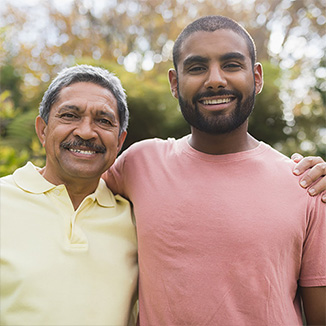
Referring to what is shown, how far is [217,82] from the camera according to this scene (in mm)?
2053

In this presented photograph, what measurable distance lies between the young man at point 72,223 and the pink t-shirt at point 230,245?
0.17 m

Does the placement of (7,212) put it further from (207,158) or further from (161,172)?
(207,158)

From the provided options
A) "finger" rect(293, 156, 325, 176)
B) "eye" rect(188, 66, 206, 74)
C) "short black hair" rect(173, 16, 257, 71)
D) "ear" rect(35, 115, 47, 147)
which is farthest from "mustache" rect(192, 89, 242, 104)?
"ear" rect(35, 115, 47, 147)

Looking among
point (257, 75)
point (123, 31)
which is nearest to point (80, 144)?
point (257, 75)

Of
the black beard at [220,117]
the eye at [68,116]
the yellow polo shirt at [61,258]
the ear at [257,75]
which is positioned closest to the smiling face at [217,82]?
the black beard at [220,117]

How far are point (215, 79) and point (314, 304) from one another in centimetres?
122

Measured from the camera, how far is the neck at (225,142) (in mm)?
2189

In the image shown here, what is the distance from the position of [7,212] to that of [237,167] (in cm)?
120

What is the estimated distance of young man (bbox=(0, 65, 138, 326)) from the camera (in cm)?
189

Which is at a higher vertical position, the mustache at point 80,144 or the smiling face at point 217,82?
the smiling face at point 217,82

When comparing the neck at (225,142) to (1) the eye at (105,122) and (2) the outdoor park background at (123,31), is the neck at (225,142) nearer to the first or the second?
(1) the eye at (105,122)

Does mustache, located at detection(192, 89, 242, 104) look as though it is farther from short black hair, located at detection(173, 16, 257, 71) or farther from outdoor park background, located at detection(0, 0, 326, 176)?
outdoor park background, located at detection(0, 0, 326, 176)

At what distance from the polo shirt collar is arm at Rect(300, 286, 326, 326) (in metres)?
1.13

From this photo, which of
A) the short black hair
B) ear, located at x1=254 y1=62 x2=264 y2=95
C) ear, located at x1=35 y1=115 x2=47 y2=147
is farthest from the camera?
ear, located at x1=35 y1=115 x2=47 y2=147
